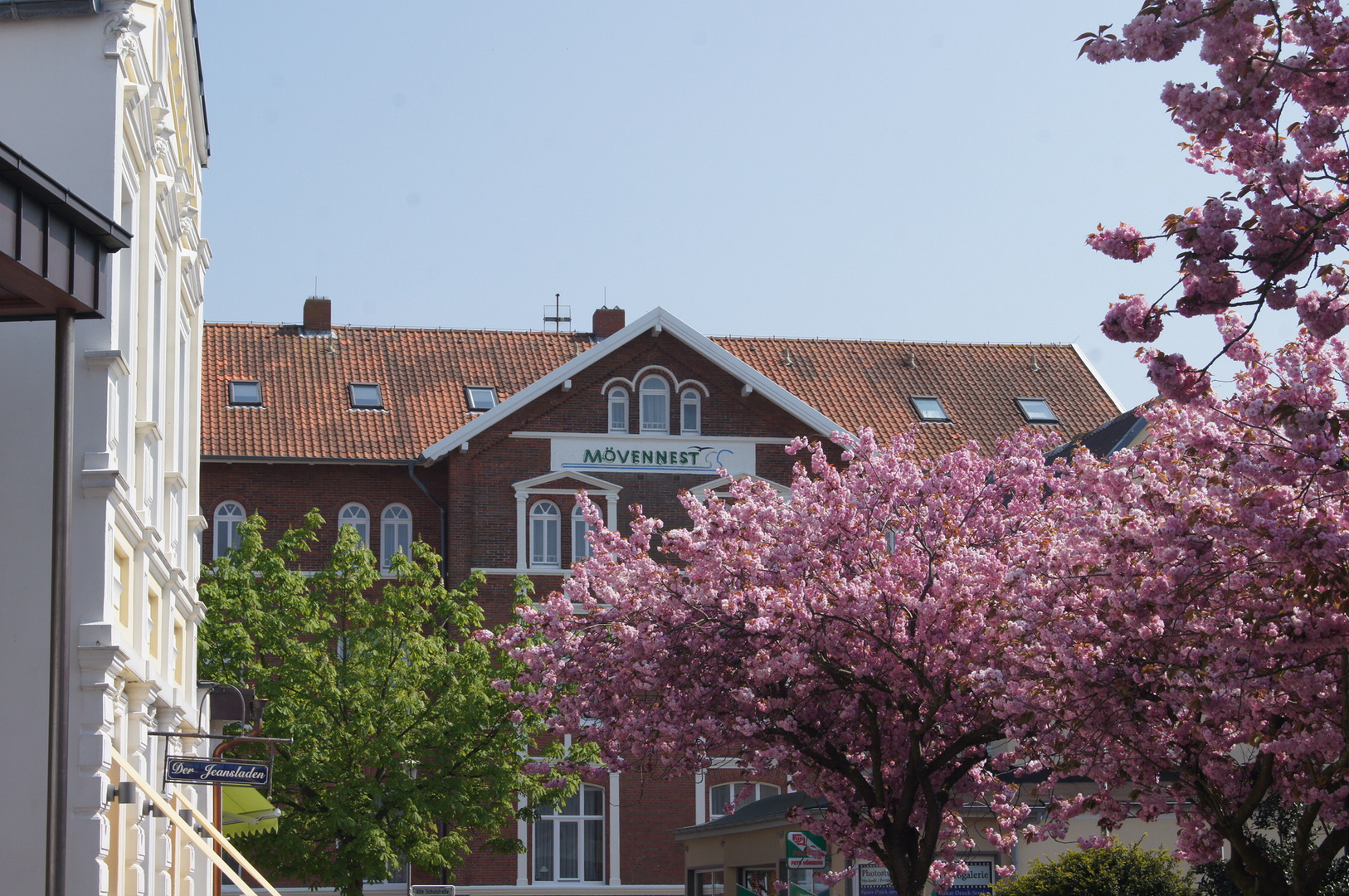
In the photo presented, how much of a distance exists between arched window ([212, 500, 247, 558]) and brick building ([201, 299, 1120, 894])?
5 centimetres

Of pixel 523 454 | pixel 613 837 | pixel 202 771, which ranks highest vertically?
pixel 523 454

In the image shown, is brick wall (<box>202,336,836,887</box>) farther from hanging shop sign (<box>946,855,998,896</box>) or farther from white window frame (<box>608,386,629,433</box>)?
hanging shop sign (<box>946,855,998,896</box>)

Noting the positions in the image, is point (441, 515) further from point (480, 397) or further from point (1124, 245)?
point (1124, 245)

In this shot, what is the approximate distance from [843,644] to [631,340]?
22.0m

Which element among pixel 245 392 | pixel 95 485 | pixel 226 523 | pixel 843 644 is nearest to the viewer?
pixel 95 485

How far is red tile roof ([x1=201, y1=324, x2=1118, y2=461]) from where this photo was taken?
41.1 m

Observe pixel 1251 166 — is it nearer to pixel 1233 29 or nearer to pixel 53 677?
pixel 1233 29

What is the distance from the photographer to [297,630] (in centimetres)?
3209

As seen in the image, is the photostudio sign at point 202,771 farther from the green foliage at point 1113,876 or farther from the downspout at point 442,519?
the downspout at point 442,519

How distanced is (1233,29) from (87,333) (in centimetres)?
861

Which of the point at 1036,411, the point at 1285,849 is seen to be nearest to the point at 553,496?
the point at 1036,411

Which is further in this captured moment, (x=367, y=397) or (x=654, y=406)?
(x=367, y=397)

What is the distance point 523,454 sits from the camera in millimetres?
40750

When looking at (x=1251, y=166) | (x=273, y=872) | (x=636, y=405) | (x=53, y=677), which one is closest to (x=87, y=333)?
(x=53, y=677)
